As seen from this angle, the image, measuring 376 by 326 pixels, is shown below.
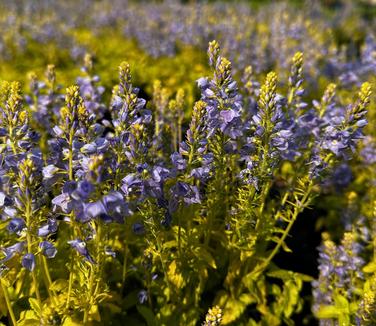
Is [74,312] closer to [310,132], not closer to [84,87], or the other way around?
[84,87]

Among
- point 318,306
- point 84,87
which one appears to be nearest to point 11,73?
point 84,87

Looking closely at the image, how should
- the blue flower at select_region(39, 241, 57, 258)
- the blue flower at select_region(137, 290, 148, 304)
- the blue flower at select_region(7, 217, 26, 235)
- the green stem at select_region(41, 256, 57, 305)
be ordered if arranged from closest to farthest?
the blue flower at select_region(7, 217, 26, 235) < the blue flower at select_region(39, 241, 57, 258) < the green stem at select_region(41, 256, 57, 305) < the blue flower at select_region(137, 290, 148, 304)

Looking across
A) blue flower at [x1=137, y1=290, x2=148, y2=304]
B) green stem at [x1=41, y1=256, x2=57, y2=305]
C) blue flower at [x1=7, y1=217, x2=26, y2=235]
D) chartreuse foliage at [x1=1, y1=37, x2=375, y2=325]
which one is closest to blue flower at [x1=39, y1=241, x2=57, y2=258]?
chartreuse foliage at [x1=1, y1=37, x2=375, y2=325]

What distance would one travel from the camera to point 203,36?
25.5 feet

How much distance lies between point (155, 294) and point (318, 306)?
5.05ft

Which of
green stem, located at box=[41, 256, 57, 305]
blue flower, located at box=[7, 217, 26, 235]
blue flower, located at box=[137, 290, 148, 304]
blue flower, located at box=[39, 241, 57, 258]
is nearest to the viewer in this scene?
blue flower, located at box=[7, 217, 26, 235]

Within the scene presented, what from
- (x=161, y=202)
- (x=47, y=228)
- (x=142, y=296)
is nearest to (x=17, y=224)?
(x=47, y=228)

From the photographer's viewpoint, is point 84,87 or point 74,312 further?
point 84,87

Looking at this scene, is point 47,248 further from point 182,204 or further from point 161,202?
point 182,204

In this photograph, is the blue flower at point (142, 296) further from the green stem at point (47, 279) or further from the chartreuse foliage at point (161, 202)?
the green stem at point (47, 279)

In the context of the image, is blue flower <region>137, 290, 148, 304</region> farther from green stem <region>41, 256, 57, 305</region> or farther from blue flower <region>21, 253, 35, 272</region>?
blue flower <region>21, 253, 35, 272</region>

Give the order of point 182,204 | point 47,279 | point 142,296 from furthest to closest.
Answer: point 142,296 → point 47,279 → point 182,204

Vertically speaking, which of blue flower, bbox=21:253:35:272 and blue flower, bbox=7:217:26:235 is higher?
blue flower, bbox=7:217:26:235

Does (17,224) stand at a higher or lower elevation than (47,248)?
higher
